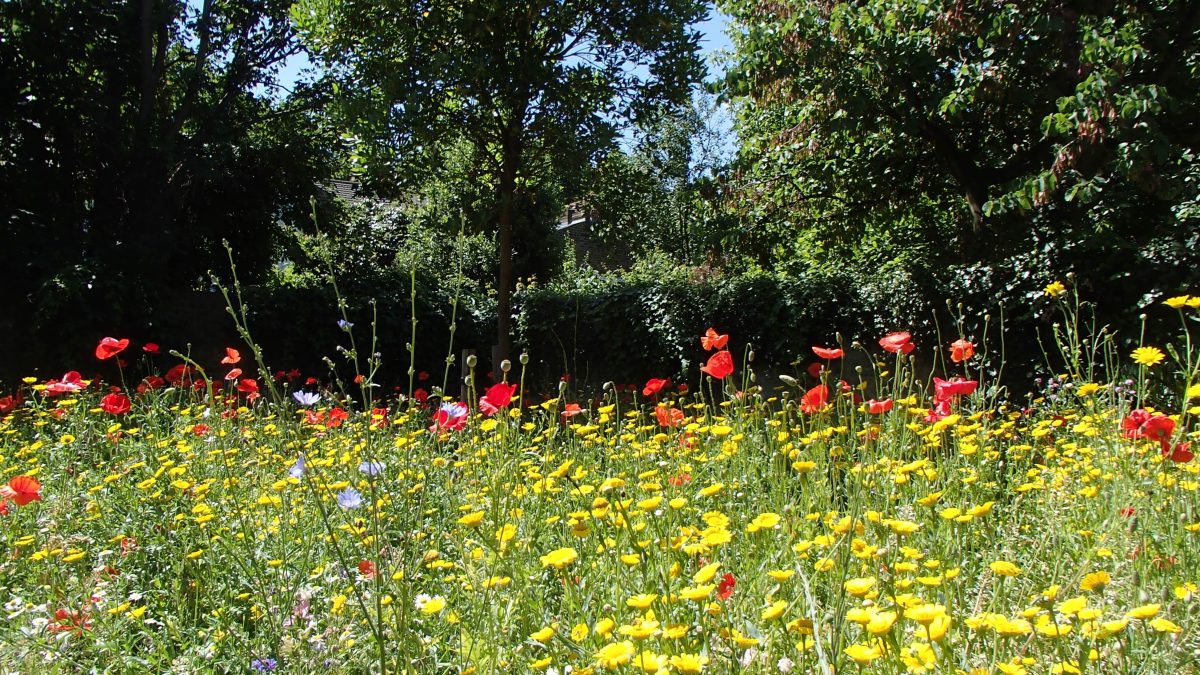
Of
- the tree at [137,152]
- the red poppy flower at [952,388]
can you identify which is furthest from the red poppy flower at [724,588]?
the tree at [137,152]

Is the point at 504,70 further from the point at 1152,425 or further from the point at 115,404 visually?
the point at 1152,425

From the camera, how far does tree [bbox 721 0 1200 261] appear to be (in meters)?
5.64

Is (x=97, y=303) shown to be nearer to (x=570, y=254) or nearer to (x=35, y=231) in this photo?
(x=35, y=231)

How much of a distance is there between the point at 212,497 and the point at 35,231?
7.26m

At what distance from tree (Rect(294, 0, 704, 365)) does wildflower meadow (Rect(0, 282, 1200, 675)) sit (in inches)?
166

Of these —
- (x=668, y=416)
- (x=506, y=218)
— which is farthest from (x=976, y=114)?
(x=668, y=416)

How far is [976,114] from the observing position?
769 centimetres

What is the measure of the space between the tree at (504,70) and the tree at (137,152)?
2.86 metres

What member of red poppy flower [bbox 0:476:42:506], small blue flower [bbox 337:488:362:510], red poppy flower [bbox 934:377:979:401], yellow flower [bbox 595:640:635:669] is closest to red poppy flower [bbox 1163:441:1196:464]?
red poppy flower [bbox 934:377:979:401]

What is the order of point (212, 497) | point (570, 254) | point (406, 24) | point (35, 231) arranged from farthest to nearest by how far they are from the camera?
point (570, 254) < point (35, 231) < point (406, 24) < point (212, 497)

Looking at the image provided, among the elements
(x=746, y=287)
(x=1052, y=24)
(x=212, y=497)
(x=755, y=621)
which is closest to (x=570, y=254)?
(x=746, y=287)

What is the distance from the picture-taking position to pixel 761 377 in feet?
25.3

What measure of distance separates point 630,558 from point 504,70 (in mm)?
6136

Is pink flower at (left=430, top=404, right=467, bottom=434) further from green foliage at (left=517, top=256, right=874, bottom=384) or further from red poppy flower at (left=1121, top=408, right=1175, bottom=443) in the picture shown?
green foliage at (left=517, top=256, right=874, bottom=384)
